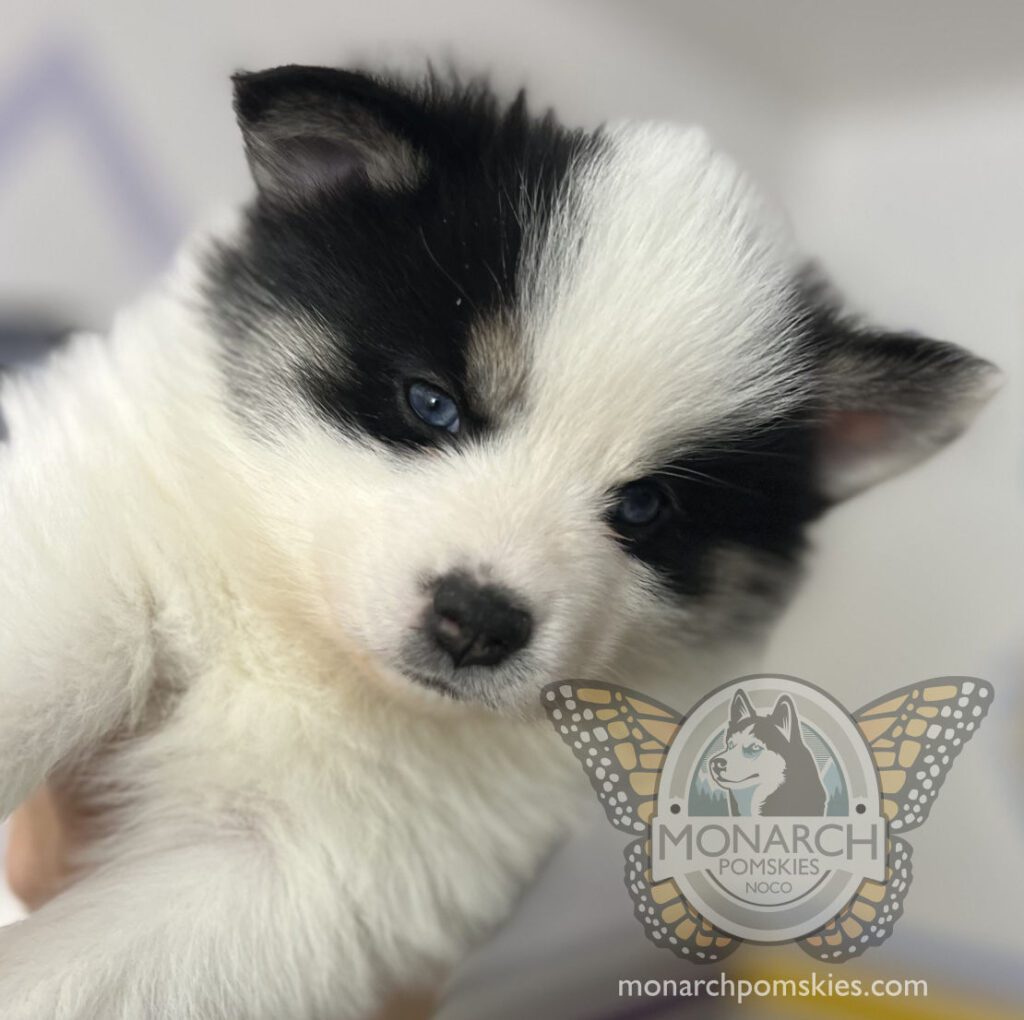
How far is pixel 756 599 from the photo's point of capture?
1643mm

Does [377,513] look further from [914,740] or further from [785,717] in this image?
[914,740]

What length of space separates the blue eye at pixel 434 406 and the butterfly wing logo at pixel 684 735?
403mm

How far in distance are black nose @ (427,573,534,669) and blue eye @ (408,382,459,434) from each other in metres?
0.27

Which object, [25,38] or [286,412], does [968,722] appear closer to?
[286,412]

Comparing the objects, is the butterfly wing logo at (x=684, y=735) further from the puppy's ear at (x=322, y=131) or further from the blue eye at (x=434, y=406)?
the puppy's ear at (x=322, y=131)

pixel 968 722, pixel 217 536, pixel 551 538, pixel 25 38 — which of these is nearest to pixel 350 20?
pixel 25 38

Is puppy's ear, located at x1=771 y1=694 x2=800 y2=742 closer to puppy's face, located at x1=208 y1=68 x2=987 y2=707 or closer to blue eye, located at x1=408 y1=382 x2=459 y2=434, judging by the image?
puppy's face, located at x1=208 y1=68 x2=987 y2=707

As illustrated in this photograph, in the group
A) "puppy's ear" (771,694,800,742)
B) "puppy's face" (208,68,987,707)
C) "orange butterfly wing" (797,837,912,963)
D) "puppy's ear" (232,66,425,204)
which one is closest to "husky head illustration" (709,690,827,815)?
"puppy's ear" (771,694,800,742)

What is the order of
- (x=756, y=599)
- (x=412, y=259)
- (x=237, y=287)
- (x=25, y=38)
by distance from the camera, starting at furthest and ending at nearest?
(x=25, y=38)
(x=756, y=599)
(x=237, y=287)
(x=412, y=259)

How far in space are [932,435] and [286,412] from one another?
112 cm

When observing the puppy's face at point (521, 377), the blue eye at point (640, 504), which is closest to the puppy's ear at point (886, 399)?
the puppy's face at point (521, 377)

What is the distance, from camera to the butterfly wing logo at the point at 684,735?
3.56 feet

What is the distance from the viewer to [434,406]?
4.33 ft

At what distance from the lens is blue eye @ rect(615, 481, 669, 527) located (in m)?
1.34
